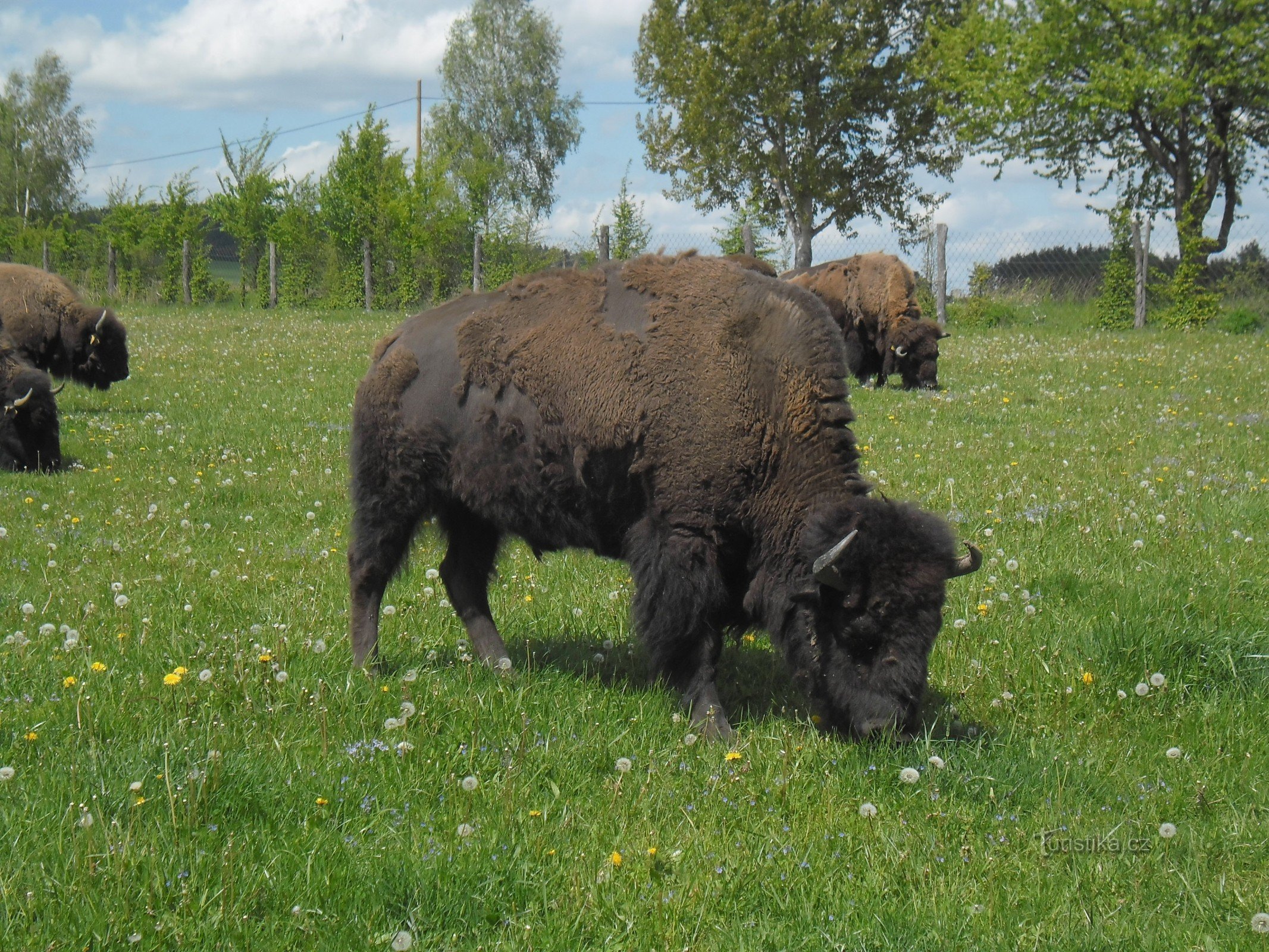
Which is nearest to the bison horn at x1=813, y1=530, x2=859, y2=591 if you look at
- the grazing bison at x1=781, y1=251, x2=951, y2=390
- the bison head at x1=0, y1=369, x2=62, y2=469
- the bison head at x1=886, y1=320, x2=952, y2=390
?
the bison head at x1=0, y1=369, x2=62, y2=469

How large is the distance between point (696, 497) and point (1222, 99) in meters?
31.6

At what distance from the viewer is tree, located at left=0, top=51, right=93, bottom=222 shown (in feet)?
229

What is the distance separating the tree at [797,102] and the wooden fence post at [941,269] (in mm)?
15829

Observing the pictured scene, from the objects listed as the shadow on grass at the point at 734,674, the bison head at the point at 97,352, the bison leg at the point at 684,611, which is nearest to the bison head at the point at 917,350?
the shadow on grass at the point at 734,674

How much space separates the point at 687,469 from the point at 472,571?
1.66 meters

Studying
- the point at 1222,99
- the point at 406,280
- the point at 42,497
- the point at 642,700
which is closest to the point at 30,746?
the point at 642,700

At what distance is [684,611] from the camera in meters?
4.86

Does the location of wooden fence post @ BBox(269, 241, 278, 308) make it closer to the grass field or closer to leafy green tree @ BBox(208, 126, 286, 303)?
leafy green tree @ BBox(208, 126, 286, 303)

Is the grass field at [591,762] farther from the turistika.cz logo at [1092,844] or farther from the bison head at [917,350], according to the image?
the bison head at [917,350]

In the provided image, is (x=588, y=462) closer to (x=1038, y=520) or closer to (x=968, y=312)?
(x=1038, y=520)

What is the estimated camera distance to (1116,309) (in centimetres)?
2639

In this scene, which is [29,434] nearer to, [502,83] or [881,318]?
[881,318]

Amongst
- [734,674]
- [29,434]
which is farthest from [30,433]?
[734,674]

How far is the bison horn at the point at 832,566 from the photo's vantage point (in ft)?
14.6
